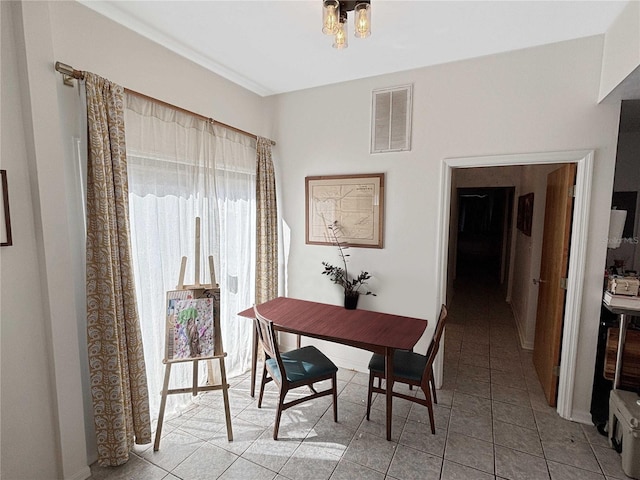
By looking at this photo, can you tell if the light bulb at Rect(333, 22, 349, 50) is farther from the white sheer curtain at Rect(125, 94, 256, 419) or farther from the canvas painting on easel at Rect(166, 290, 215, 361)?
the canvas painting on easel at Rect(166, 290, 215, 361)

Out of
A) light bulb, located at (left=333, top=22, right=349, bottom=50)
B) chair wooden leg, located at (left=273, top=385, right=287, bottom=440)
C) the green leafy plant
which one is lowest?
chair wooden leg, located at (left=273, top=385, right=287, bottom=440)

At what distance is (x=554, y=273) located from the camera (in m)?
2.69

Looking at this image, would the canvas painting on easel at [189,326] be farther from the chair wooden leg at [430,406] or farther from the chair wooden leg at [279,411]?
the chair wooden leg at [430,406]

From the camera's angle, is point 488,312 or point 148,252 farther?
point 488,312

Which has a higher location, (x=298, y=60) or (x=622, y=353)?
(x=298, y=60)

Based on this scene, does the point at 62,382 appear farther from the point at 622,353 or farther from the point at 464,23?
the point at 622,353

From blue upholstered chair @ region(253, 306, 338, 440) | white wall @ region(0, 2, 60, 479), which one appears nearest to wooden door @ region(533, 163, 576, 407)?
blue upholstered chair @ region(253, 306, 338, 440)

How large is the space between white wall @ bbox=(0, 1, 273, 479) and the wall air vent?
2.08m

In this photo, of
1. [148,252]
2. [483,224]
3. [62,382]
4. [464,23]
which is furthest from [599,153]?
[483,224]

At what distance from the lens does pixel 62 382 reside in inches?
70.2

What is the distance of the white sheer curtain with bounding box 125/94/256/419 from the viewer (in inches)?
87.4

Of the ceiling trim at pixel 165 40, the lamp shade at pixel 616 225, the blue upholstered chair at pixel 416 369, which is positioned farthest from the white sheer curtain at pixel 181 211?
the lamp shade at pixel 616 225

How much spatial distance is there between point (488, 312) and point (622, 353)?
2887 mm

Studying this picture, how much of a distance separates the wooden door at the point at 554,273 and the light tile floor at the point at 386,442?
0.25m
